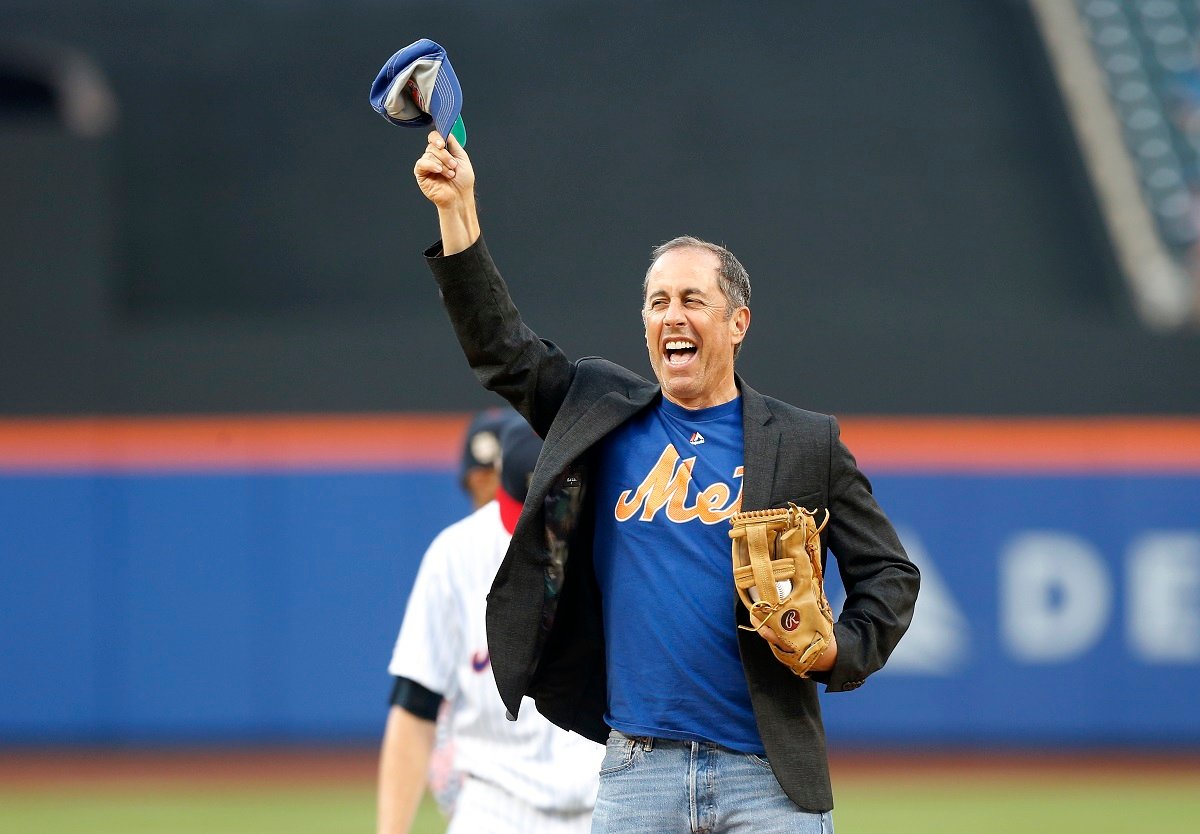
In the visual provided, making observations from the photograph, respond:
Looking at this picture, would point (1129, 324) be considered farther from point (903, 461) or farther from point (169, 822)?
point (169, 822)

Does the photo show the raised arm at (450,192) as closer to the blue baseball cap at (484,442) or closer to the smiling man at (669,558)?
the smiling man at (669,558)

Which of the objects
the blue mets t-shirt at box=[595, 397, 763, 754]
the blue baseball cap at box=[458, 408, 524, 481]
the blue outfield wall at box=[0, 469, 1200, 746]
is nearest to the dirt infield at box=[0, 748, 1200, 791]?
the blue outfield wall at box=[0, 469, 1200, 746]

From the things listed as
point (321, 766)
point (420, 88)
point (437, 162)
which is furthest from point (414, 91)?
point (321, 766)

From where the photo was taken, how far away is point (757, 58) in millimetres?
17031

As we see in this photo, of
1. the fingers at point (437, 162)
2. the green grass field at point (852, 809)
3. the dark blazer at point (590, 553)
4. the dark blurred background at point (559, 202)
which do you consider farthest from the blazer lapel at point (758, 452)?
the dark blurred background at point (559, 202)

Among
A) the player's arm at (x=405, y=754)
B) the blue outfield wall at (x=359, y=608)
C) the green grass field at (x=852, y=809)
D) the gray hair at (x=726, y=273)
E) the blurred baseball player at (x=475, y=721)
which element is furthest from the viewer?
the blue outfield wall at (x=359, y=608)

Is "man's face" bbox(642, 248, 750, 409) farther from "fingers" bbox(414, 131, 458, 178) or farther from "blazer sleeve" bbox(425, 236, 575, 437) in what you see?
"fingers" bbox(414, 131, 458, 178)

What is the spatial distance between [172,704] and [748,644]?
8.95 meters

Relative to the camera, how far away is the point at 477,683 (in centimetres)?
413

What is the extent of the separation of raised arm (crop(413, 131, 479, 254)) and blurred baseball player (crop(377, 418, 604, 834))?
0.93m

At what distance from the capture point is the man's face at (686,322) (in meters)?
3.34

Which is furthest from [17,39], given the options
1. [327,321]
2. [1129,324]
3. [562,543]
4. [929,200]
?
[562,543]

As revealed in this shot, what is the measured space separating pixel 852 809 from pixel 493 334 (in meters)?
6.77

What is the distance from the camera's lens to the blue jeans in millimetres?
3145
